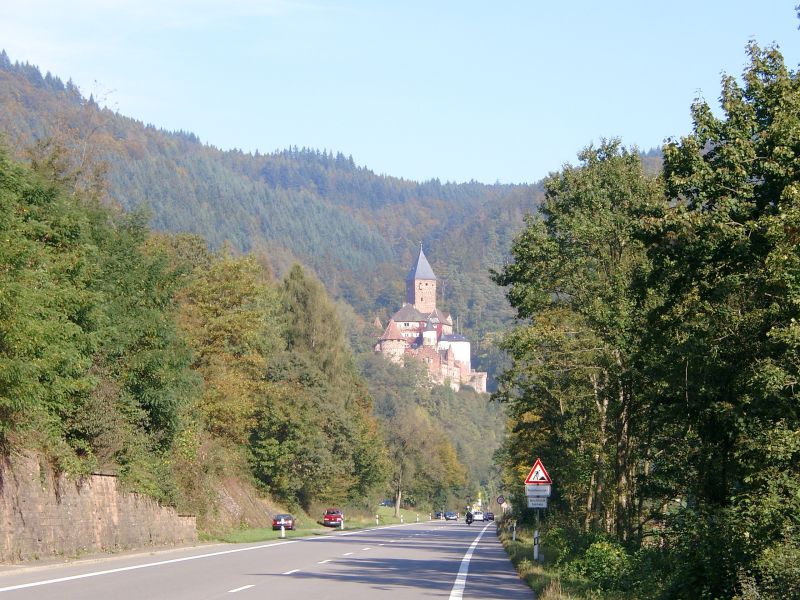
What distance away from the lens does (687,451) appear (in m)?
20.3

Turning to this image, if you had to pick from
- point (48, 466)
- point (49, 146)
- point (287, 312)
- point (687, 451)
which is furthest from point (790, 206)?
point (287, 312)

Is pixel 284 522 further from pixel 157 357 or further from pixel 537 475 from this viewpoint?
pixel 537 475

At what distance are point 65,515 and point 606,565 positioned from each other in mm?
13627

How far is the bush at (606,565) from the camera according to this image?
2007 centimetres

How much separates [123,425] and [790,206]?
2403 cm

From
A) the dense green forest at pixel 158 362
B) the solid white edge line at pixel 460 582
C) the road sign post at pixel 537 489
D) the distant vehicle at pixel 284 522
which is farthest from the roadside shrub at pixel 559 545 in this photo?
the distant vehicle at pixel 284 522

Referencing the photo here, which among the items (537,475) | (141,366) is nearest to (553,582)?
(537,475)

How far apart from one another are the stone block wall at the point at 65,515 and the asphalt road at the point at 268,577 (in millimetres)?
1586

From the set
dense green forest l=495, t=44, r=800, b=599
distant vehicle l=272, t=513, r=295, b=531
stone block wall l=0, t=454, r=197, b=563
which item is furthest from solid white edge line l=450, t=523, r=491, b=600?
distant vehicle l=272, t=513, r=295, b=531

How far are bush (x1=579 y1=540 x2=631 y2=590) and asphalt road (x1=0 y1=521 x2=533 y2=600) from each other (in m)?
1.37

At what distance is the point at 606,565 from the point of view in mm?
21453

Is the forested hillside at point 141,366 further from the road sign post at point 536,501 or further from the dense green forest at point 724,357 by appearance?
the dense green forest at point 724,357

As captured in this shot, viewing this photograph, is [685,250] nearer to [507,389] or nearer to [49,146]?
[507,389]

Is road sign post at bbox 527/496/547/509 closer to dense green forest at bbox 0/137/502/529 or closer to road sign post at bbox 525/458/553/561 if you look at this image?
road sign post at bbox 525/458/553/561
